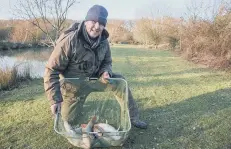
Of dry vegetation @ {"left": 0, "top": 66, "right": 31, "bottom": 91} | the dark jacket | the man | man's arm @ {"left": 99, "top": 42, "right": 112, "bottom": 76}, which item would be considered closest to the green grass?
the man

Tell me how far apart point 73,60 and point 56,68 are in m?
0.27

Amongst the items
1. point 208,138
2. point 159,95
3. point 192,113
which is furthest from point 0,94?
point 208,138

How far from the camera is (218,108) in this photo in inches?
213

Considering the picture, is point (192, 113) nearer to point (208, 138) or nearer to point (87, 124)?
point (208, 138)

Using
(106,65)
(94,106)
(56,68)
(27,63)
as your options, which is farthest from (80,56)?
(27,63)

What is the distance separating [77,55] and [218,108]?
2.81 metres

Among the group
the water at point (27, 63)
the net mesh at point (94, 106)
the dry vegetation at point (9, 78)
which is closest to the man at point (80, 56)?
the net mesh at point (94, 106)

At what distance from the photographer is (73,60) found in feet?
13.5

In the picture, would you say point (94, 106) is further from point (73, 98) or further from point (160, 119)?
point (160, 119)

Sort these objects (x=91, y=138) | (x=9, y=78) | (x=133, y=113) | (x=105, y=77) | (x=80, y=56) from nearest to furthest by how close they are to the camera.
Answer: (x=91, y=138) → (x=80, y=56) → (x=105, y=77) → (x=133, y=113) → (x=9, y=78)

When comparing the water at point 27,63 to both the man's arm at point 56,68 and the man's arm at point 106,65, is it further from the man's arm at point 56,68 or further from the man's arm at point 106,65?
the man's arm at point 56,68

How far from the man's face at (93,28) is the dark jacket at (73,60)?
0.36 feet

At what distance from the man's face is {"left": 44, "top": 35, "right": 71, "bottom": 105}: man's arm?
0.29 m

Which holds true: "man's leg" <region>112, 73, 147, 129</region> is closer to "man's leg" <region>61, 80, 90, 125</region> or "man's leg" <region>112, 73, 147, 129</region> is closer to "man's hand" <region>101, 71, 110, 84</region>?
"man's hand" <region>101, 71, 110, 84</region>
